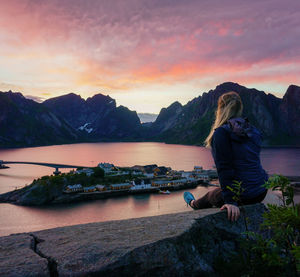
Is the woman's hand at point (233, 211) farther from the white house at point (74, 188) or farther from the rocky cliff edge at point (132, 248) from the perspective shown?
the white house at point (74, 188)

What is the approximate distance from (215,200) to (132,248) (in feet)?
5.33

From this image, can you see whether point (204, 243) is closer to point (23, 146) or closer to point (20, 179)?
point (20, 179)

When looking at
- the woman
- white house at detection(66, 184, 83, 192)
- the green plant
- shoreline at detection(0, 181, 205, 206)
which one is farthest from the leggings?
white house at detection(66, 184, 83, 192)

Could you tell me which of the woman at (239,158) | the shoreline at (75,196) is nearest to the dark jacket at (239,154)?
the woman at (239,158)

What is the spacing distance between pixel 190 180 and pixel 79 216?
2873cm

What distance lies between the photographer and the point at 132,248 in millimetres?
2484

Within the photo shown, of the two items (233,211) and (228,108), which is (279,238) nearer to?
(233,211)

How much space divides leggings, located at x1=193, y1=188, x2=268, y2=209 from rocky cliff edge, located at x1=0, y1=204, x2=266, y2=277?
4.0 inches

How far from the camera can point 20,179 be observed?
66.2m

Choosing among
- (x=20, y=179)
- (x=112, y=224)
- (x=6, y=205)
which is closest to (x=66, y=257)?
(x=112, y=224)

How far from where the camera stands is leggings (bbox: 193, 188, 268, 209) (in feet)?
11.1

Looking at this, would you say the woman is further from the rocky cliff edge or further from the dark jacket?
the rocky cliff edge

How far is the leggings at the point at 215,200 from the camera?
3.38m

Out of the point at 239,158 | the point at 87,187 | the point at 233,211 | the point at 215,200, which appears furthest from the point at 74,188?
the point at 233,211
